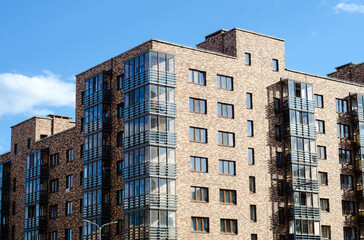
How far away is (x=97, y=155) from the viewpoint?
217 ft

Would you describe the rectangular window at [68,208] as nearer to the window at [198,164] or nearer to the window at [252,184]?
the window at [198,164]

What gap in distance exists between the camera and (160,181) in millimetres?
58688

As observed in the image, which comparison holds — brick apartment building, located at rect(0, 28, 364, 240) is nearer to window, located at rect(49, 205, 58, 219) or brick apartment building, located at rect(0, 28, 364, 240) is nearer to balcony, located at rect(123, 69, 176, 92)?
balcony, located at rect(123, 69, 176, 92)

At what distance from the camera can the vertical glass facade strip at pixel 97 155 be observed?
65125mm

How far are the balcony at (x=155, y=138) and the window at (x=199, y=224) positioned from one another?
7315mm

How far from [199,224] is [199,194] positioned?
2801 mm

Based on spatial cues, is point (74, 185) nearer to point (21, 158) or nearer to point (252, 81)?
point (21, 158)

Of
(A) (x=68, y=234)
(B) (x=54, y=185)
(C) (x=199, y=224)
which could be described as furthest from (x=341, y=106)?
(B) (x=54, y=185)

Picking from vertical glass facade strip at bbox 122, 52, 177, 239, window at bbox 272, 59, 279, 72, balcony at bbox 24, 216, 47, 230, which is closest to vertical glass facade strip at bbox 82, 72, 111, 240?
vertical glass facade strip at bbox 122, 52, 177, 239

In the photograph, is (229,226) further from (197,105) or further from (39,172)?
(39,172)

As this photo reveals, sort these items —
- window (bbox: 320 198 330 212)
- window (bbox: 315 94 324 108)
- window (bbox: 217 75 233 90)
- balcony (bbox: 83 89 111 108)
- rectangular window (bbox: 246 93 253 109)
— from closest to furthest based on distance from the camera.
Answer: window (bbox: 217 75 233 90)
rectangular window (bbox: 246 93 253 109)
balcony (bbox: 83 89 111 108)
window (bbox: 320 198 330 212)
window (bbox: 315 94 324 108)

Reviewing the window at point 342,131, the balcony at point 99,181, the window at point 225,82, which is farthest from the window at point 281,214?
the balcony at point 99,181

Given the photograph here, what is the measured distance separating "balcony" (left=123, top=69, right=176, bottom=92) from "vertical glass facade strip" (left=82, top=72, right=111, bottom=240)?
5.89 metres

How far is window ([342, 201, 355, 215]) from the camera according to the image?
70.2 m
